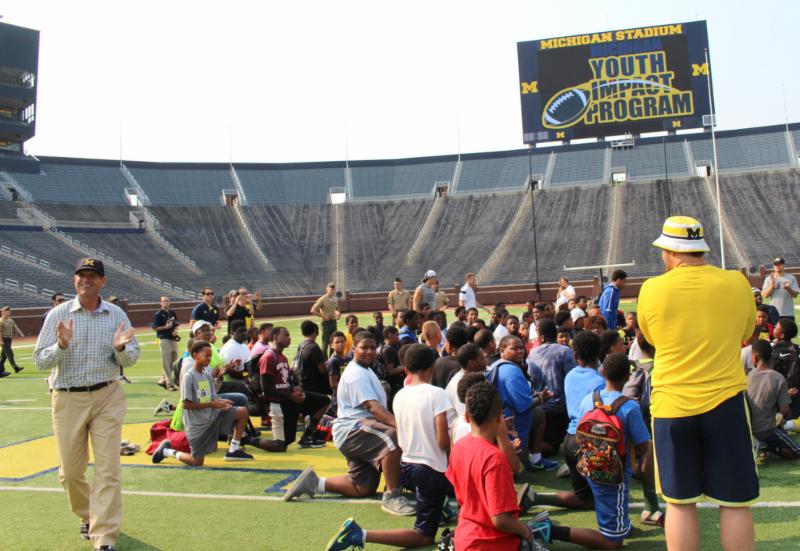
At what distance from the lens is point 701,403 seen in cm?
403

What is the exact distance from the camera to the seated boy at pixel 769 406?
754 centimetres

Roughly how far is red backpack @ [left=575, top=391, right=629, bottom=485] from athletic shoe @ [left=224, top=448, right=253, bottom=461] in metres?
4.77

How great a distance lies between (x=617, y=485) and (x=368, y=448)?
2349 millimetres

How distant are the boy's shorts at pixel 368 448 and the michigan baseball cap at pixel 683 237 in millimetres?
3307

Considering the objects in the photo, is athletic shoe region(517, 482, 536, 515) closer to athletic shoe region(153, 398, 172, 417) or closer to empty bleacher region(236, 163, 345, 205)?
athletic shoe region(153, 398, 172, 417)

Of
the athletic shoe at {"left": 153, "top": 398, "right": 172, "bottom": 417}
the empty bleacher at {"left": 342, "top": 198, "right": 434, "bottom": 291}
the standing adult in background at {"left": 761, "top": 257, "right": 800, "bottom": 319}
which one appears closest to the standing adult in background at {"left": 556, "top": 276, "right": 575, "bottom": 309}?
Result: the standing adult in background at {"left": 761, "top": 257, "right": 800, "bottom": 319}

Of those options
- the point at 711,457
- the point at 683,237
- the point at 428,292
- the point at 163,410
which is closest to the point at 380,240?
the point at 428,292

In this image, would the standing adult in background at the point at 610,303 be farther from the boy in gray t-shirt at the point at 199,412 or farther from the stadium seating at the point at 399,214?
the stadium seating at the point at 399,214

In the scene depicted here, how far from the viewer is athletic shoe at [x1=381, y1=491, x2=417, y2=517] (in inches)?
258

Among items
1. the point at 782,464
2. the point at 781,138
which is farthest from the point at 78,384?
the point at 781,138

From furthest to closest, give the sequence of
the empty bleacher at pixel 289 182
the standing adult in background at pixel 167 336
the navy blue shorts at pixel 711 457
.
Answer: the empty bleacher at pixel 289 182, the standing adult in background at pixel 167 336, the navy blue shorts at pixel 711 457

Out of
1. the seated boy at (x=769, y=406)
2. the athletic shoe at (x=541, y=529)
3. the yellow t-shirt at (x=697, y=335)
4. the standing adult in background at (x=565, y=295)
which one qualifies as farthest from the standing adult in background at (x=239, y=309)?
the yellow t-shirt at (x=697, y=335)

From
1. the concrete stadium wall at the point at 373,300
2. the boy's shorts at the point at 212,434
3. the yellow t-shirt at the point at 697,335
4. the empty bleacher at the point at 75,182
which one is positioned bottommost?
the boy's shorts at the point at 212,434

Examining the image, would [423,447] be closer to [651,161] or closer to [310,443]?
[310,443]
